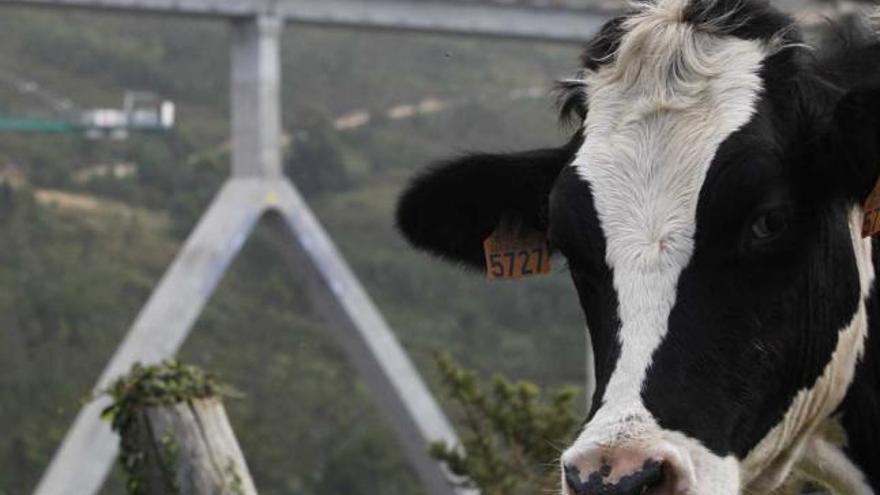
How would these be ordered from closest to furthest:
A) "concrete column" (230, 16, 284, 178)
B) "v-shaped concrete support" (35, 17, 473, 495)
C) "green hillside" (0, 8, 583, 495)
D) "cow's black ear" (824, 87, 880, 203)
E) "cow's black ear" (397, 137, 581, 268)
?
"cow's black ear" (824, 87, 880, 203)
"cow's black ear" (397, 137, 581, 268)
"v-shaped concrete support" (35, 17, 473, 495)
"concrete column" (230, 16, 284, 178)
"green hillside" (0, 8, 583, 495)

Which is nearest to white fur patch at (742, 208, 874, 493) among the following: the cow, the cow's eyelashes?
the cow

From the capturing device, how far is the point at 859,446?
4.16m

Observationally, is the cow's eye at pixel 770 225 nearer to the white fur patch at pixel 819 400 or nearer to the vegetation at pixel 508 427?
the white fur patch at pixel 819 400

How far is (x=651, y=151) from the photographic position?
3.93m

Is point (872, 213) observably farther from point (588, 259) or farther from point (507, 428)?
point (507, 428)

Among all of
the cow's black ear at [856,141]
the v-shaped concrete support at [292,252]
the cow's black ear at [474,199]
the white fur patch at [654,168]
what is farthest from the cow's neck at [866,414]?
the v-shaped concrete support at [292,252]

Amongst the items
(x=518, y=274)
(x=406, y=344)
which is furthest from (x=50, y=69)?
(x=518, y=274)

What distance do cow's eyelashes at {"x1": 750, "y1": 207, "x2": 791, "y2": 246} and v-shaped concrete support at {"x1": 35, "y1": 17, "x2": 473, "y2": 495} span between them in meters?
21.8

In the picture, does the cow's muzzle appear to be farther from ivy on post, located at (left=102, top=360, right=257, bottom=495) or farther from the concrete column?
the concrete column

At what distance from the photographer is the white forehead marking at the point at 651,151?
372 cm

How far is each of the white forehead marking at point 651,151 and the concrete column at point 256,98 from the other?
2380 centimetres

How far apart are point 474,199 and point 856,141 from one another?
1.07 metres

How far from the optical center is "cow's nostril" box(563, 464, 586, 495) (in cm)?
346

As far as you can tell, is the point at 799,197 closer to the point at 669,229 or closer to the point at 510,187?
the point at 669,229
